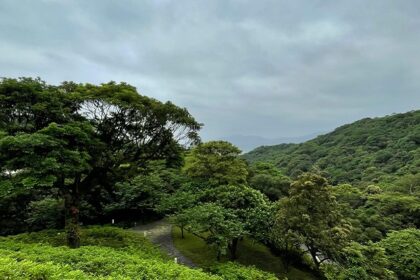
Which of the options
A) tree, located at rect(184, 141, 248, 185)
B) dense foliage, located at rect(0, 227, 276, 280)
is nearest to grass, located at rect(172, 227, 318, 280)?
dense foliage, located at rect(0, 227, 276, 280)

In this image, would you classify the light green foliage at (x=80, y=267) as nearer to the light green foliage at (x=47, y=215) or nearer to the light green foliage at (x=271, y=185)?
the light green foliage at (x=47, y=215)

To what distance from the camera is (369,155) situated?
65.3 m

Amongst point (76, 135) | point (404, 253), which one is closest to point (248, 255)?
point (404, 253)

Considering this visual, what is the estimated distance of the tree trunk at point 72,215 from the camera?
15375 mm

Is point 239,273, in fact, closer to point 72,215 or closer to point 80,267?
point 80,267

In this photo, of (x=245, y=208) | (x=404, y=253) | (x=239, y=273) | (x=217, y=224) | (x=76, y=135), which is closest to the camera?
(x=239, y=273)

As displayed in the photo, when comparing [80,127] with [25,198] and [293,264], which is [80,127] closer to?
[25,198]

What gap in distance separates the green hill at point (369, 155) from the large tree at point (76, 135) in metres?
39.3

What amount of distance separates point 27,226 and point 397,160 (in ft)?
196

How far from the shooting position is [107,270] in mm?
8609

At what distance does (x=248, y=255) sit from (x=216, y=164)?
7277mm

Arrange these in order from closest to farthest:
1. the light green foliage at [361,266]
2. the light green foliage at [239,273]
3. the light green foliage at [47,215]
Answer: the light green foliage at [239,273] → the light green foliage at [361,266] → the light green foliage at [47,215]

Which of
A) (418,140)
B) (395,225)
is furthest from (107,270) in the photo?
(418,140)

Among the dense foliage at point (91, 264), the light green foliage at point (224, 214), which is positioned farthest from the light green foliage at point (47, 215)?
the light green foliage at point (224, 214)
